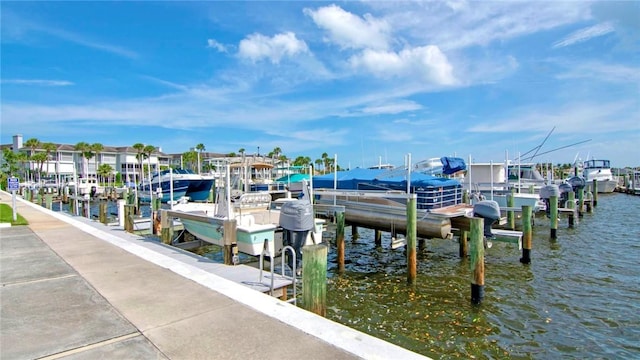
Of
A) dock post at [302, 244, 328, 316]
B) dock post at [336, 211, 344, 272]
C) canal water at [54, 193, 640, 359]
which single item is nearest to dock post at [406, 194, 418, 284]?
canal water at [54, 193, 640, 359]

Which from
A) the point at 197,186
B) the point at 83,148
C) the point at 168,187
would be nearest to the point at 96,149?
the point at 83,148

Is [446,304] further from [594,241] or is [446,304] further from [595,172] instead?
[595,172]

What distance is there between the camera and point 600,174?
46406 mm

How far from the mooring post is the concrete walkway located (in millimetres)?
1466

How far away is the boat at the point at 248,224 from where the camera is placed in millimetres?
10055

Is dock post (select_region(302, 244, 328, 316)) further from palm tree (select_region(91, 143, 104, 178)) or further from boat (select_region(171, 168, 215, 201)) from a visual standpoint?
palm tree (select_region(91, 143, 104, 178))

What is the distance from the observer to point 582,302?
9.13 metres

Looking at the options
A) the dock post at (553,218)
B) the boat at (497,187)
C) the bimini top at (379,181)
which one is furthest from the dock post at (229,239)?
the dock post at (553,218)

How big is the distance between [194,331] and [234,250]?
484 centimetres

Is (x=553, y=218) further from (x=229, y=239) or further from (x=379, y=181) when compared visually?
(x=229, y=239)

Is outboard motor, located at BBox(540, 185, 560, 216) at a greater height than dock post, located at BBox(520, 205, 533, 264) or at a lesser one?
greater

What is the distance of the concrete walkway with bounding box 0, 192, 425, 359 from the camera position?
13.0 ft

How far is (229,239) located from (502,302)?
714 cm

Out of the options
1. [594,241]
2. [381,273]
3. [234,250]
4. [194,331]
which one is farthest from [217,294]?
[594,241]
